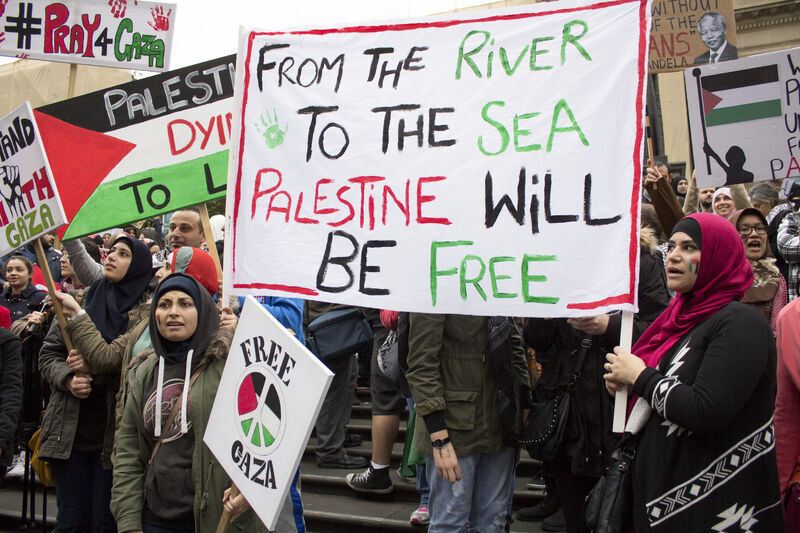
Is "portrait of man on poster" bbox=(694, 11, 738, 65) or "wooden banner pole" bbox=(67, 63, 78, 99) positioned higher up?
"portrait of man on poster" bbox=(694, 11, 738, 65)

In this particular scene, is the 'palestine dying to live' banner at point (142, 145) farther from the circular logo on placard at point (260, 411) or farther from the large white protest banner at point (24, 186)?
the circular logo on placard at point (260, 411)

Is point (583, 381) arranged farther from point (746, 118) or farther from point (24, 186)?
point (24, 186)

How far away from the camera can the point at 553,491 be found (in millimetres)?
5047

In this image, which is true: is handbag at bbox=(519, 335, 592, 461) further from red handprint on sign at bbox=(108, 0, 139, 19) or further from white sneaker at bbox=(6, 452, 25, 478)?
white sneaker at bbox=(6, 452, 25, 478)

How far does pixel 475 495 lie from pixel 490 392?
54cm

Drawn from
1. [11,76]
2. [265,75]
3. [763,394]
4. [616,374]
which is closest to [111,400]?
[265,75]

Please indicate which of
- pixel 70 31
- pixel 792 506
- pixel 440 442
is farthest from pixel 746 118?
pixel 70 31

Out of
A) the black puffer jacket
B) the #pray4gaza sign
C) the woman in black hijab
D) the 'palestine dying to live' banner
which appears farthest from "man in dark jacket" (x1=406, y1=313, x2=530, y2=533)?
the woman in black hijab

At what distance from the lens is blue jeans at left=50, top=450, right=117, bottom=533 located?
14.9ft

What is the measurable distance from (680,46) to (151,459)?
599cm

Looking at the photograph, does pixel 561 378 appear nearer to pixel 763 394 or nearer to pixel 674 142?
pixel 763 394

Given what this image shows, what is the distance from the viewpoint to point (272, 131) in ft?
11.8

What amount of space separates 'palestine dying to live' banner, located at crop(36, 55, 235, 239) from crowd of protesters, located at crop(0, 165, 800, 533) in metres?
0.36

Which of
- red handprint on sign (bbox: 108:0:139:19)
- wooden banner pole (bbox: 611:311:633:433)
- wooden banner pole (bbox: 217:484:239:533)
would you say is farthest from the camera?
red handprint on sign (bbox: 108:0:139:19)
